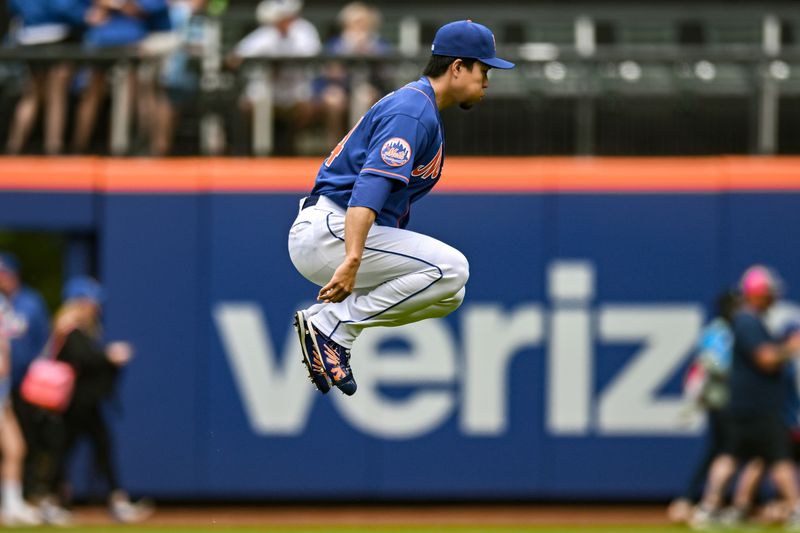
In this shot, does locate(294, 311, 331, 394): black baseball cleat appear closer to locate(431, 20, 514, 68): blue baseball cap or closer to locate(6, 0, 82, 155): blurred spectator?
locate(431, 20, 514, 68): blue baseball cap

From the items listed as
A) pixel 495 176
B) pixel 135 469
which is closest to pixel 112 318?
pixel 135 469

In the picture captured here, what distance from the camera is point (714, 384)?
13.1 meters

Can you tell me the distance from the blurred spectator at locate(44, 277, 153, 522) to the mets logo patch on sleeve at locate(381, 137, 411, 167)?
6.82 m

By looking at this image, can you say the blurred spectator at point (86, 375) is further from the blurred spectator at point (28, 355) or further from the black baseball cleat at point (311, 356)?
the black baseball cleat at point (311, 356)

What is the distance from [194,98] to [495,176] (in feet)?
9.04

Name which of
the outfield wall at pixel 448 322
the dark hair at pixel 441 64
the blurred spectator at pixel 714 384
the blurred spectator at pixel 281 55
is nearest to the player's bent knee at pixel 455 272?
the dark hair at pixel 441 64

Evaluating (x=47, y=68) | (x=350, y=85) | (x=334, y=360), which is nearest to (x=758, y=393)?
(x=350, y=85)

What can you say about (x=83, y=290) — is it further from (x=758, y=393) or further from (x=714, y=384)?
(x=758, y=393)

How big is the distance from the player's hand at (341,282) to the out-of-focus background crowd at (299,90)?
22.8ft

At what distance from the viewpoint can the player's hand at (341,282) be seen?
21.9 ft

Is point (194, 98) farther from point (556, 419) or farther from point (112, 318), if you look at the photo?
point (556, 419)

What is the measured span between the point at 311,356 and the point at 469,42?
1.56 metres

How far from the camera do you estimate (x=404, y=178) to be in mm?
6711

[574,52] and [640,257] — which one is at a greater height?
[574,52]
